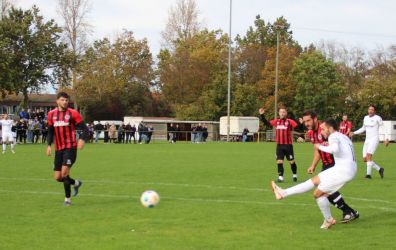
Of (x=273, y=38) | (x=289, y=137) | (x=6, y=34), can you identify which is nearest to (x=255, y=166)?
(x=289, y=137)

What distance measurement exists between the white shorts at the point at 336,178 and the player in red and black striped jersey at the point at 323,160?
0.54m

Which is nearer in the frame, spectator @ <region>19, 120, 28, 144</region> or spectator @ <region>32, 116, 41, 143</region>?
spectator @ <region>19, 120, 28, 144</region>

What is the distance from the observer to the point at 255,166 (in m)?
22.4

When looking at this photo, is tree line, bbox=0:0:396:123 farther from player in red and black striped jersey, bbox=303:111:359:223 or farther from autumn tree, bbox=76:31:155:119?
player in red and black striped jersey, bbox=303:111:359:223

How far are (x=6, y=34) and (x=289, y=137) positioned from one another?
107 ft

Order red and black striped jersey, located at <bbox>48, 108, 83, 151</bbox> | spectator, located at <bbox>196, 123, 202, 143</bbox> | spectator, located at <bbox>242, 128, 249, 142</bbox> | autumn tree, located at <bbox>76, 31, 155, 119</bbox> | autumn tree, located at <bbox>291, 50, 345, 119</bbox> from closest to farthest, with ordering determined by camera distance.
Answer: red and black striped jersey, located at <bbox>48, 108, 83, 151</bbox>, spectator, located at <bbox>196, 123, 202, 143</bbox>, spectator, located at <bbox>242, 128, 249, 142</bbox>, autumn tree, located at <bbox>291, 50, 345, 119</bbox>, autumn tree, located at <bbox>76, 31, 155, 119</bbox>

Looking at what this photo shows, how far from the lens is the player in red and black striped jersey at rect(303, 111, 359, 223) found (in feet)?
32.9

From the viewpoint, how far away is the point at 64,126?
12227 millimetres

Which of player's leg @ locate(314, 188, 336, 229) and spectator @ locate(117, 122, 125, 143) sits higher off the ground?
spectator @ locate(117, 122, 125, 143)

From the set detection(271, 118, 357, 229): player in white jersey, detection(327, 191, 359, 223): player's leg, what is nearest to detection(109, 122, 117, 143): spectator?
detection(327, 191, 359, 223): player's leg

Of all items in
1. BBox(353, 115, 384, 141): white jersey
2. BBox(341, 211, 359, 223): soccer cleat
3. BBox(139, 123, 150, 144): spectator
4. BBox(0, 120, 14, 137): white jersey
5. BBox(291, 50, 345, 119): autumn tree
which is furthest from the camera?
BBox(291, 50, 345, 119): autumn tree

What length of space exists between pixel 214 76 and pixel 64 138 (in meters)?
65.4

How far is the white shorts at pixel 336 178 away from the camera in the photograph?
31.1 feet

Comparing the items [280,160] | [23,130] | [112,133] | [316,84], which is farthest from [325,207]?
[316,84]
